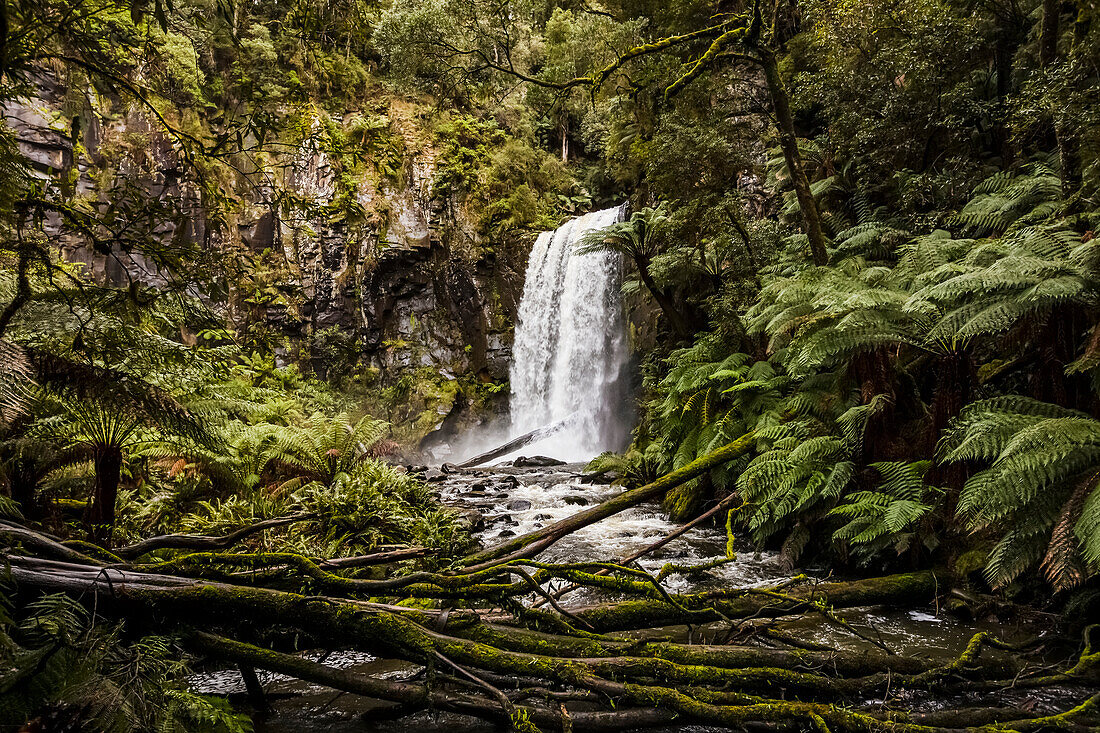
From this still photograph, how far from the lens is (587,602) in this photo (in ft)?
13.8

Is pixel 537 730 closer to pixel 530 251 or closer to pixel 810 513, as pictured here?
pixel 810 513

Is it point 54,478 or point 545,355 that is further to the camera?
point 545,355

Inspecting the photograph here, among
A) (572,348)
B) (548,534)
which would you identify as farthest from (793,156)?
(572,348)

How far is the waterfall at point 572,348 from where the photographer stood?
1446cm

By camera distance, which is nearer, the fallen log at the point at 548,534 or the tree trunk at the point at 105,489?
the fallen log at the point at 548,534

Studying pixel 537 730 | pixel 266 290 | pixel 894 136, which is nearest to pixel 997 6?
pixel 894 136

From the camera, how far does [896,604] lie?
3893mm

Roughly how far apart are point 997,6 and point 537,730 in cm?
1009

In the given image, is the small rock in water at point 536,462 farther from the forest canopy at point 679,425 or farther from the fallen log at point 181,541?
the fallen log at point 181,541

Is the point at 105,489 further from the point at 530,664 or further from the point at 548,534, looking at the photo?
the point at 530,664

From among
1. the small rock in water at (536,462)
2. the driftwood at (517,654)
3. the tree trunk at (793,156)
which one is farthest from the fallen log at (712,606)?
the small rock in water at (536,462)

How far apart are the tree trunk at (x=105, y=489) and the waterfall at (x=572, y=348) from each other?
10617 mm

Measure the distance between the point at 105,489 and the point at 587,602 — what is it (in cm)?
357

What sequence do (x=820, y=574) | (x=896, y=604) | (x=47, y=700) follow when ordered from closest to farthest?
(x=47, y=700) → (x=896, y=604) → (x=820, y=574)
